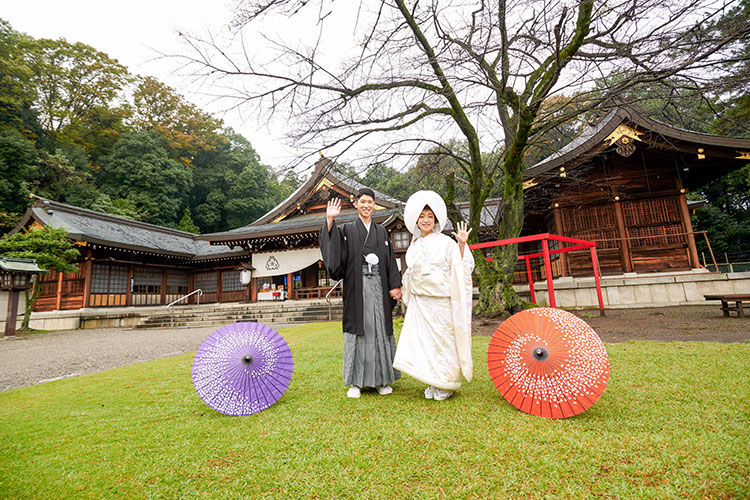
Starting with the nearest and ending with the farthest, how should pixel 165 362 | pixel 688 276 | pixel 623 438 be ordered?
pixel 623 438 → pixel 165 362 → pixel 688 276

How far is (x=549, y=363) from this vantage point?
7.10ft

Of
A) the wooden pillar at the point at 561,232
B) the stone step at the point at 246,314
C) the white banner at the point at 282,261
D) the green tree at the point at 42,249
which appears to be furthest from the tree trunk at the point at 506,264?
the green tree at the point at 42,249

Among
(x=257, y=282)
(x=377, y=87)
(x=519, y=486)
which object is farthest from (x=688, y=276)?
(x=257, y=282)

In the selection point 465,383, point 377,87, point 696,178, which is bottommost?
point 465,383

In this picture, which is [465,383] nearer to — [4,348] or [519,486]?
[519,486]

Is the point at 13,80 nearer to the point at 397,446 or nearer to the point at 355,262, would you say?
the point at 355,262

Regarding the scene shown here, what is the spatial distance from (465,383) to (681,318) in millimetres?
6440

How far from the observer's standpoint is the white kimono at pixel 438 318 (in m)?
2.57

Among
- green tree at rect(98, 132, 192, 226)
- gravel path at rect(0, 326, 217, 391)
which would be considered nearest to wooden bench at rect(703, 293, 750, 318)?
gravel path at rect(0, 326, 217, 391)

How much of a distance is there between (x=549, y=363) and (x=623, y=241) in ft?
33.6

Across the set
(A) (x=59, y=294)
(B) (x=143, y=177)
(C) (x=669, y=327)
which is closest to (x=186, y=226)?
(B) (x=143, y=177)

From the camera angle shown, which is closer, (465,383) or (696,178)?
(465,383)

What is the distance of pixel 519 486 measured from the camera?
1411mm

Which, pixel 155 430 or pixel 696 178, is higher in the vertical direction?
pixel 696 178
